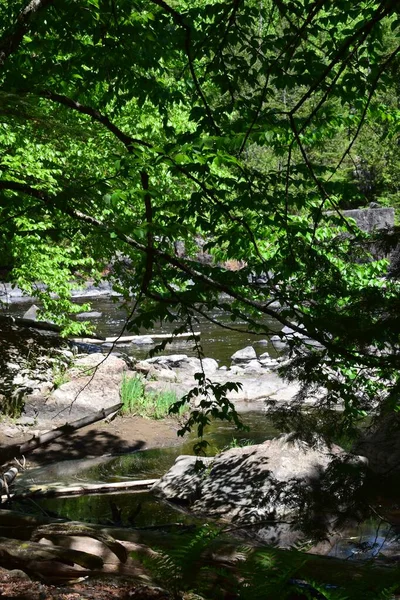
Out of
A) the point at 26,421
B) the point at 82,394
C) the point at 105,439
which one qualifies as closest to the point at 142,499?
the point at 105,439

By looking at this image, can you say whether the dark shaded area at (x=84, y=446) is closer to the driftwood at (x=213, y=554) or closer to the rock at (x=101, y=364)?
the rock at (x=101, y=364)

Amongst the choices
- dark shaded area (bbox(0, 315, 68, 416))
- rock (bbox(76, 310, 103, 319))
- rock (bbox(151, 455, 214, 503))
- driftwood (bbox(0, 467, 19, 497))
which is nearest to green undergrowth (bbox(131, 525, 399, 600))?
driftwood (bbox(0, 467, 19, 497))

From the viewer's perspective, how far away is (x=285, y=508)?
8.30 meters

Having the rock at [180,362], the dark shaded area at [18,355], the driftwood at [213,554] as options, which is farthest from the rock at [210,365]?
the driftwood at [213,554]

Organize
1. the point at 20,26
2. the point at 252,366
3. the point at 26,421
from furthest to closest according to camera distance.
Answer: the point at 252,366
the point at 26,421
the point at 20,26

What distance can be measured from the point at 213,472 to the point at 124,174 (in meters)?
5.81

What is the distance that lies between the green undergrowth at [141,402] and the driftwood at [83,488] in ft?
12.4

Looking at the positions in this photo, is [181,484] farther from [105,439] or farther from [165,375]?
[165,375]

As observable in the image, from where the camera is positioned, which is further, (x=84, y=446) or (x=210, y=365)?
(x=210, y=365)

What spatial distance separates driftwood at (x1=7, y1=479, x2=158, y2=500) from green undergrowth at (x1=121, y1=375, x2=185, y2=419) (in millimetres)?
3767

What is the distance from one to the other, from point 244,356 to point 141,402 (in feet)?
18.9

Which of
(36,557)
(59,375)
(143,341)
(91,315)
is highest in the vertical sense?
(91,315)

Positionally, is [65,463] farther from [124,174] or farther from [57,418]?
[124,174]

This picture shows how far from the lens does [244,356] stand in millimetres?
19078
